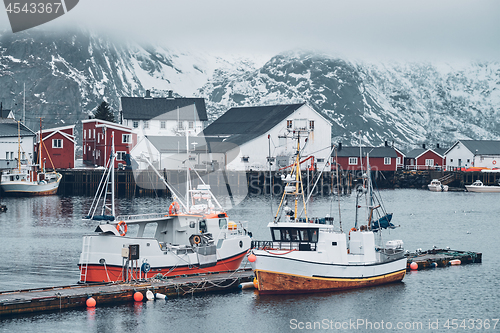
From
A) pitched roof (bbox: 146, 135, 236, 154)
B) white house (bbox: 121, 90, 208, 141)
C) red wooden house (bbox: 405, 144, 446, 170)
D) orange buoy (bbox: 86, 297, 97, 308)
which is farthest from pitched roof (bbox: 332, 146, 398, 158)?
orange buoy (bbox: 86, 297, 97, 308)

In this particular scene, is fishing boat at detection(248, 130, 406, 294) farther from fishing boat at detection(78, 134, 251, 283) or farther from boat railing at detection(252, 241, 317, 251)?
fishing boat at detection(78, 134, 251, 283)

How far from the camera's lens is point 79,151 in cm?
13650

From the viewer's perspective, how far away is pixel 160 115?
9856 centimetres

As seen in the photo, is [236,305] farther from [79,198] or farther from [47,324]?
[79,198]

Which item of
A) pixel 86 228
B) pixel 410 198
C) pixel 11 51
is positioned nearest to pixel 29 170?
pixel 86 228

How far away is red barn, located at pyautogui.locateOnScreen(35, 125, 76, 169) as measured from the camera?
8456cm

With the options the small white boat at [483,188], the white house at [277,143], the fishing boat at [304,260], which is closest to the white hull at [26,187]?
the white house at [277,143]

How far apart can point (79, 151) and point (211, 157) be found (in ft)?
193

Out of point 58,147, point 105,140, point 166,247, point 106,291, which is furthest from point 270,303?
point 58,147

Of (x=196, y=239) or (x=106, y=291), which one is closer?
(x=106, y=291)

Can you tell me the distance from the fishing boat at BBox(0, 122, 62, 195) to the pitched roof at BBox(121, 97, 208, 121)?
1982 cm

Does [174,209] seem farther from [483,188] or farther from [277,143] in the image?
[483,188]

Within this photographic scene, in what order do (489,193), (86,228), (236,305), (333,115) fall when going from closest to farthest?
(236,305) < (86,228) < (489,193) < (333,115)

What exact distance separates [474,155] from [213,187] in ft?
162
